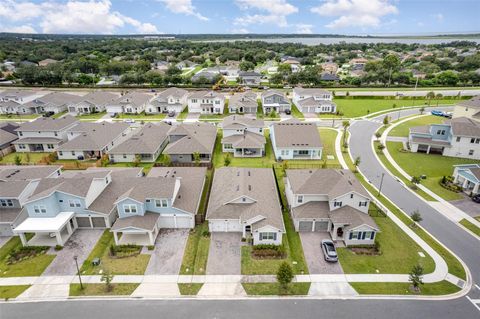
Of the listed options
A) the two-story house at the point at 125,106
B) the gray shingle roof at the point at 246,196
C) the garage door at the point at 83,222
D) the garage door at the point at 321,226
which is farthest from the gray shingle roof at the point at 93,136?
the garage door at the point at 321,226

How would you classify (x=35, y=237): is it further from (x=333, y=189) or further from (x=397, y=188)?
(x=397, y=188)

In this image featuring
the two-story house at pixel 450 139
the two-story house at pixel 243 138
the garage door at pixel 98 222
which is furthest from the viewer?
the two-story house at pixel 243 138

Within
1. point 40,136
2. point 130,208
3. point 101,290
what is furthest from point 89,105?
point 101,290

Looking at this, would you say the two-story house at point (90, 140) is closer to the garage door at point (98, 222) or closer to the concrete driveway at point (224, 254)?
the garage door at point (98, 222)

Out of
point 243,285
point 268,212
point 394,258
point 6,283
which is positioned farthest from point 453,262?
point 6,283

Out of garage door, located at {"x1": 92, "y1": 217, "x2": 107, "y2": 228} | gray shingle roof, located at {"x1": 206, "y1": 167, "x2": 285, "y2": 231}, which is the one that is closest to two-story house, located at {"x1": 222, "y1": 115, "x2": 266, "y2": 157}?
gray shingle roof, located at {"x1": 206, "y1": 167, "x2": 285, "y2": 231}

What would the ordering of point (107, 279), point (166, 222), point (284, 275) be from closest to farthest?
point (284, 275) < point (107, 279) < point (166, 222)

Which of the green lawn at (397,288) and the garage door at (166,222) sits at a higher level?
the garage door at (166,222)

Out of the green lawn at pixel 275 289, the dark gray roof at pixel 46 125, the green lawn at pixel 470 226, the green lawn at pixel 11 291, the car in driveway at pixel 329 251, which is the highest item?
the dark gray roof at pixel 46 125

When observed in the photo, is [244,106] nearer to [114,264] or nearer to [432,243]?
[432,243]
